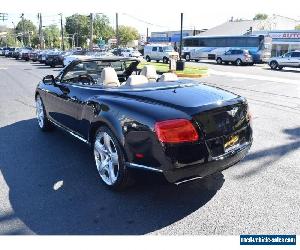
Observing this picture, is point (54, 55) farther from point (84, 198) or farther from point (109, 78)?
point (84, 198)

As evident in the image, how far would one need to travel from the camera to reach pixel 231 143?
11.7 feet

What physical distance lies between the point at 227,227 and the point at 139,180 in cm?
104

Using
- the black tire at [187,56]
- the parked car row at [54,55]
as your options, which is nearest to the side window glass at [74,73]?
the parked car row at [54,55]

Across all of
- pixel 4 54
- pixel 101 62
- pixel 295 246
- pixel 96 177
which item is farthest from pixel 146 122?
pixel 4 54

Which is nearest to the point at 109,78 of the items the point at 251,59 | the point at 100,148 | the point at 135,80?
the point at 135,80

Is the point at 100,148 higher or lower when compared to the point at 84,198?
higher

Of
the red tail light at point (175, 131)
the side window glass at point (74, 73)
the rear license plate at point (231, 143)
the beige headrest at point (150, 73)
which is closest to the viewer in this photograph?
the red tail light at point (175, 131)

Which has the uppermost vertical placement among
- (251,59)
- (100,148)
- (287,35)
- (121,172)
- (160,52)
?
(287,35)

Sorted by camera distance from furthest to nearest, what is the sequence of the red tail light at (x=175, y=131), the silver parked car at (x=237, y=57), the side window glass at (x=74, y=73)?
1. the silver parked car at (x=237, y=57)
2. the side window glass at (x=74, y=73)
3. the red tail light at (x=175, y=131)

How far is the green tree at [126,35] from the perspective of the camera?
11012cm

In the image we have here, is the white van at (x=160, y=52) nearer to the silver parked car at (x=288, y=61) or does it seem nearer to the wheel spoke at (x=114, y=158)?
the silver parked car at (x=288, y=61)

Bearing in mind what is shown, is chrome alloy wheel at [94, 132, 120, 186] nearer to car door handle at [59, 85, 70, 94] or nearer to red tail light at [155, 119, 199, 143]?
red tail light at [155, 119, 199, 143]

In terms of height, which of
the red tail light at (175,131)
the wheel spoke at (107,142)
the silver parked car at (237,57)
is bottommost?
the wheel spoke at (107,142)

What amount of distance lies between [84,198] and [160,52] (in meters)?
32.6
